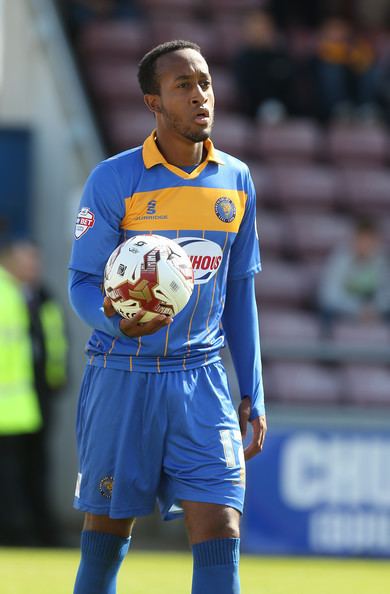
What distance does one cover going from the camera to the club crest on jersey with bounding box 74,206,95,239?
451 cm

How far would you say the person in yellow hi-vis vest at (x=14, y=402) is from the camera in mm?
9906

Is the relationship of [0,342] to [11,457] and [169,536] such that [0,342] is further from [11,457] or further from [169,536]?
[169,536]

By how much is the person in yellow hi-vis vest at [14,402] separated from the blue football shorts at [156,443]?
539cm

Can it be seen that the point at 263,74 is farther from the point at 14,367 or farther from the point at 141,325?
the point at 141,325

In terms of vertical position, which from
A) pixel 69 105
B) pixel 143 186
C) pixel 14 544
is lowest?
pixel 14 544

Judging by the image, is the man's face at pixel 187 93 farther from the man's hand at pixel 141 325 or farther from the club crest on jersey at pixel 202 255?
the man's hand at pixel 141 325

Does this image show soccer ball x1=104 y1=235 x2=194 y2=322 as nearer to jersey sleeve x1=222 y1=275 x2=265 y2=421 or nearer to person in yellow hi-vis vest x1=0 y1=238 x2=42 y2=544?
jersey sleeve x1=222 y1=275 x2=265 y2=421

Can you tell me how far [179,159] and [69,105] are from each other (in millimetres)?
6980

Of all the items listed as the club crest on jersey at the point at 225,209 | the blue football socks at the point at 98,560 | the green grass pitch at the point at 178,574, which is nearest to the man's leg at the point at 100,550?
the blue football socks at the point at 98,560

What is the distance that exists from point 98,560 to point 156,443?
45 centimetres

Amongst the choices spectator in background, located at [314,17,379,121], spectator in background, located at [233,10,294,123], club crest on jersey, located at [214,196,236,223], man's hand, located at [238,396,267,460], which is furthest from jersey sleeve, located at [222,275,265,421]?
spectator in background, located at [314,17,379,121]

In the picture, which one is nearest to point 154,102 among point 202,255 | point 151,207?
point 151,207

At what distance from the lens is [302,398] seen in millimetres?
10406

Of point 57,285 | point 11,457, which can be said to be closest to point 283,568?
point 11,457
